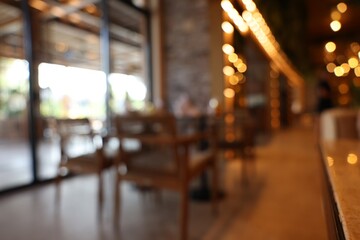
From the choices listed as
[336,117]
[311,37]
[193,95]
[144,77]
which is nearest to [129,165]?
[336,117]

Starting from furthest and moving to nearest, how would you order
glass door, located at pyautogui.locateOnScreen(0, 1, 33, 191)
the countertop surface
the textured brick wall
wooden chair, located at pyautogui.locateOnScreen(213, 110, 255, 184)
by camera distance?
the textured brick wall → glass door, located at pyautogui.locateOnScreen(0, 1, 33, 191) → wooden chair, located at pyautogui.locateOnScreen(213, 110, 255, 184) → the countertop surface

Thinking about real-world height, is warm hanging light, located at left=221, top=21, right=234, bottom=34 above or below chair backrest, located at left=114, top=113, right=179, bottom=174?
above

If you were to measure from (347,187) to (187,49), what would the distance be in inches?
164

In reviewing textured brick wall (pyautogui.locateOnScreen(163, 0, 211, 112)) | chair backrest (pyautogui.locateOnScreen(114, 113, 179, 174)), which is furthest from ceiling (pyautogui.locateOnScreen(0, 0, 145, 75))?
chair backrest (pyautogui.locateOnScreen(114, 113, 179, 174))

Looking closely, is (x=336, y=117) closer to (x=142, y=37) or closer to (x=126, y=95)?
(x=126, y=95)

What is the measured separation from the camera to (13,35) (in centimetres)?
309

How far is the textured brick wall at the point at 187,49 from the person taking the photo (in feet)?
14.4

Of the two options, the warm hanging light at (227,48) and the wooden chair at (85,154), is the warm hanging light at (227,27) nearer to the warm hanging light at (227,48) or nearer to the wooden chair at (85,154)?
the warm hanging light at (227,48)

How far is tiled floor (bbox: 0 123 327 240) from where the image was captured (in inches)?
72.1

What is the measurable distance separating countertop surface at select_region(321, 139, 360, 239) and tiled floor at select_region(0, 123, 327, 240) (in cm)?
90

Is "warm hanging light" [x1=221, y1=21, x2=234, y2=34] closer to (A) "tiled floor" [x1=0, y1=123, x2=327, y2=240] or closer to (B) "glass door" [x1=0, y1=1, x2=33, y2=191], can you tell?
(A) "tiled floor" [x1=0, y1=123, x2=327, y2=240]

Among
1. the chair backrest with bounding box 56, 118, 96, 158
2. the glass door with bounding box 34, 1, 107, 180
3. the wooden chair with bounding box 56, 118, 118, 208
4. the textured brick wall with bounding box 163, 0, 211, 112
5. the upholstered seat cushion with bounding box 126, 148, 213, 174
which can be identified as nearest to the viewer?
the upholstered seat cushion with bounding box 126, 148, 213, 174

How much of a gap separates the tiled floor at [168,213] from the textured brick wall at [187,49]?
6.31 feet

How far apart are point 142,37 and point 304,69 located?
290 inches
